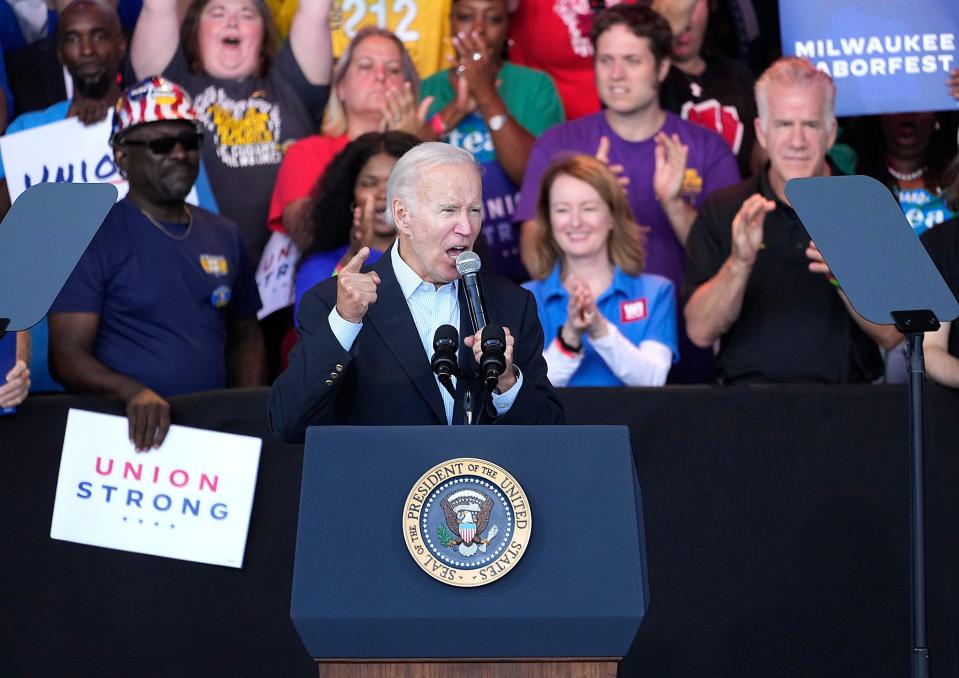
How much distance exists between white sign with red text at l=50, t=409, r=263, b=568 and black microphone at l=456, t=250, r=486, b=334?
1.85 meters

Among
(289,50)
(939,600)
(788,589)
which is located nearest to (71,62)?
(289,50)

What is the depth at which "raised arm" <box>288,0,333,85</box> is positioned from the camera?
6.32m

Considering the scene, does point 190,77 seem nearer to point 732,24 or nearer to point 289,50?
point 289,50

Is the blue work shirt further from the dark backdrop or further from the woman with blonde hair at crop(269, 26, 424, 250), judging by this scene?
the woman with blonde hair at crop(269, 26, 424, 250)

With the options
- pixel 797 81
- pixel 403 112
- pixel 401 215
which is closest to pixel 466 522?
pixel 401 215

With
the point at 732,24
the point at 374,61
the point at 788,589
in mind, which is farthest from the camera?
the point at 732,24

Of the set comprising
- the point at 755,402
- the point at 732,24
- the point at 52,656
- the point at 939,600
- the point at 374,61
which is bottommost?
the point at 52,656

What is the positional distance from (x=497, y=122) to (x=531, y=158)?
281mm

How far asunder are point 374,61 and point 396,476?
3.61m

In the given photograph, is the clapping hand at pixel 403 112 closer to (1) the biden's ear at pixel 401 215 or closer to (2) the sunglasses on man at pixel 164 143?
(2) the sunglasses on man at pixel 164 143

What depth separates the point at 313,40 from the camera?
20.7 feet

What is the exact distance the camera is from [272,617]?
4648mm

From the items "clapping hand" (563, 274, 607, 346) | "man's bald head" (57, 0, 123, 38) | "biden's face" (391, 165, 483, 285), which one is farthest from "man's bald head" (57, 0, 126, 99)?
"biden's face" (391, 165, 483, 285)

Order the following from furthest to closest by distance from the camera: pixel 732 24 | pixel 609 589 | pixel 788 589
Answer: pixel 732 24, pixel 788 589, pixel 609 589
